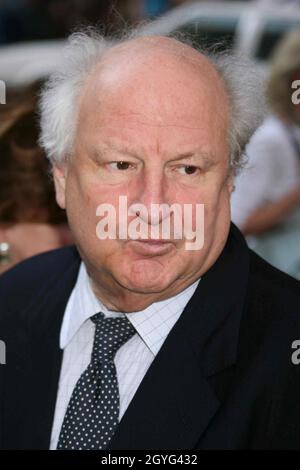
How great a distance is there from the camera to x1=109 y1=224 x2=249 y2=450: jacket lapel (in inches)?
93.0

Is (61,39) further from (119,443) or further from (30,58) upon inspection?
(119,443)

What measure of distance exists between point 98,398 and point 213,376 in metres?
0.32

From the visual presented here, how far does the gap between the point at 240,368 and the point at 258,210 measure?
8.03 ft

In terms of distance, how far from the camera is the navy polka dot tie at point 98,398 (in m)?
2.47

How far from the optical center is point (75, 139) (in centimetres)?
252

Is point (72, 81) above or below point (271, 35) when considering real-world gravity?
below

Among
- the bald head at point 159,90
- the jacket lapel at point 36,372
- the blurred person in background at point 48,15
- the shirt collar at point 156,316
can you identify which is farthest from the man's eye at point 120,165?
the blurred person in background at point 48,15

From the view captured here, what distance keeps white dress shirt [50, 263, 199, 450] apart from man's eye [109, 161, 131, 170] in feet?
A: 1.25

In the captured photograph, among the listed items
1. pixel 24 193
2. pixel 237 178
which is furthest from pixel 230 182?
pixel 24 193

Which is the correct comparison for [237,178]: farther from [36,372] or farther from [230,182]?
[36,372]

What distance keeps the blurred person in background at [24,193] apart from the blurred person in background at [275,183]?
4.15ft

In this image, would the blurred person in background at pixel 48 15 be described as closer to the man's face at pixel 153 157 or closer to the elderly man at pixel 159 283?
the elderly man at pixel 159 283

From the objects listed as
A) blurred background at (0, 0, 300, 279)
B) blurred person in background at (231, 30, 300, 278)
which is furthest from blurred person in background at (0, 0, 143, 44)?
blurred person in background at (231, 30, 300, 278)

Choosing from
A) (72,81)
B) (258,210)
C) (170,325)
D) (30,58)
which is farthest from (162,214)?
(30,58)
